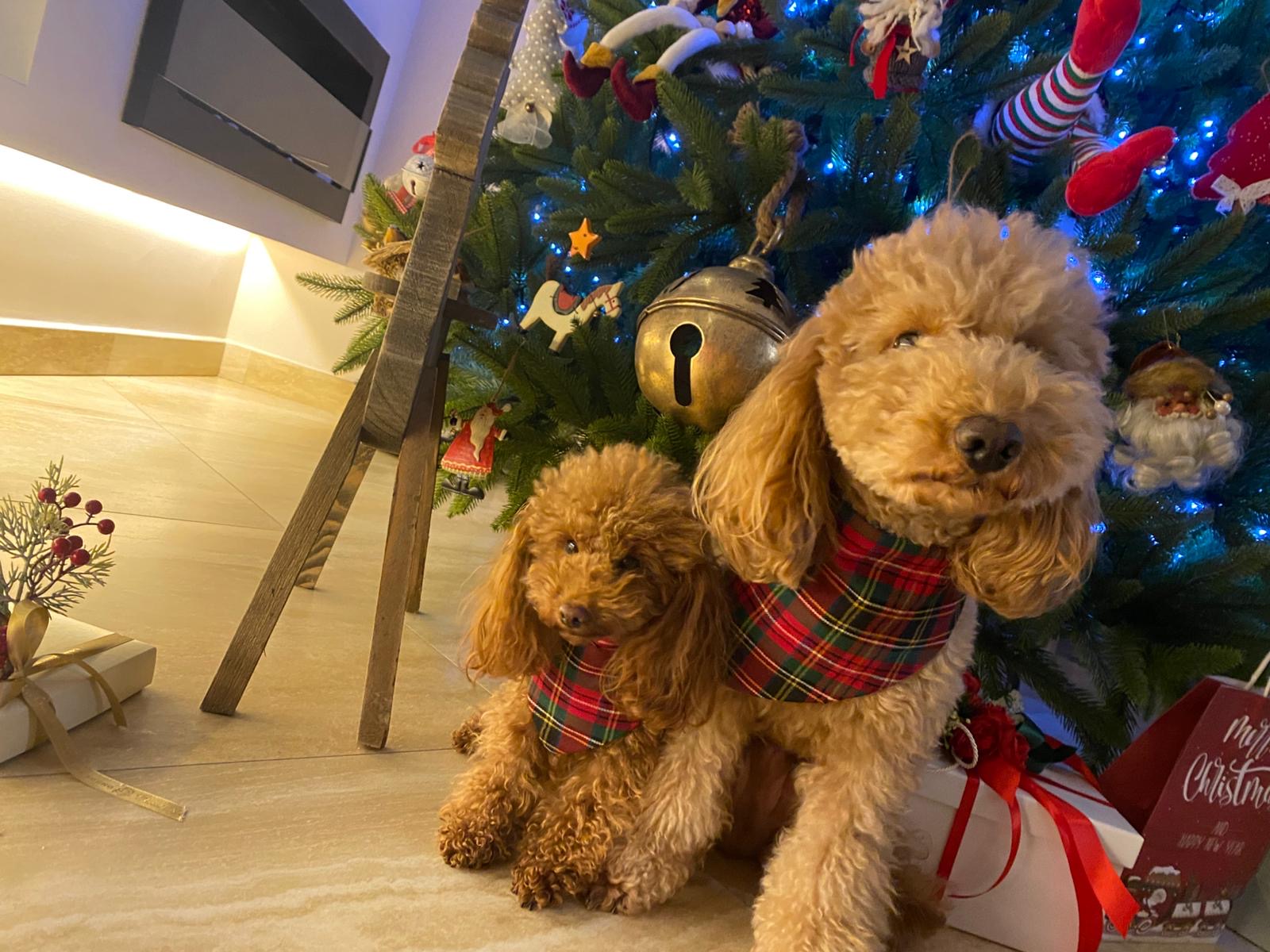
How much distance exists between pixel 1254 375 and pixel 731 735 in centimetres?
121

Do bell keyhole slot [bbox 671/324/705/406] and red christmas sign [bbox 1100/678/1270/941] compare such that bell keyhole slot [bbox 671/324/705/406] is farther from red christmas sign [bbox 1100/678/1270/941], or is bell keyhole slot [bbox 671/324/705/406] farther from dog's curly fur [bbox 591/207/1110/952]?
red christmas sign [bbox 1100/678/1270/941]

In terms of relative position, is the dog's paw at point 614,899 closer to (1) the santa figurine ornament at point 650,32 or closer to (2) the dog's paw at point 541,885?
(2) the dog's paw at point 541,885

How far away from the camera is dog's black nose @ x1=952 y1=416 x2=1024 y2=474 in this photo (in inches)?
31.1

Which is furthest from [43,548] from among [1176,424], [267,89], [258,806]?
[267,89]

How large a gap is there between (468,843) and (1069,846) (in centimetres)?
78

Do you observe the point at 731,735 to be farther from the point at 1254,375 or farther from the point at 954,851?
the point at 1254,375

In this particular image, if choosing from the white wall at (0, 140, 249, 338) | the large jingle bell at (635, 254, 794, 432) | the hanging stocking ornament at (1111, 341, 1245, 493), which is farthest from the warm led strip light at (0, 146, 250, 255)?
the hanging stocking ornament at (1111, 341, 1245, 493)

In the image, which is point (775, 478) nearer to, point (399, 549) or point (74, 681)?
point (399, 549)

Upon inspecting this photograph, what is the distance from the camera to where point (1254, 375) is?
5.04 feet

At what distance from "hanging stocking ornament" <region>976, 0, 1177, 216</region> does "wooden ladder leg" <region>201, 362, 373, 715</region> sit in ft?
3.61

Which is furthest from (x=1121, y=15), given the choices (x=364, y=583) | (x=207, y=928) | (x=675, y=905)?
(x=364, y=583)

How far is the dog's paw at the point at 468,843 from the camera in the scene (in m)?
1.01

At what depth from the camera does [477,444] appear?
1.70 m

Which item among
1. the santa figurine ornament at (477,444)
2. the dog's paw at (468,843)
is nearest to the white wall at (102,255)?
the santa figurine ornament at (477,444)
